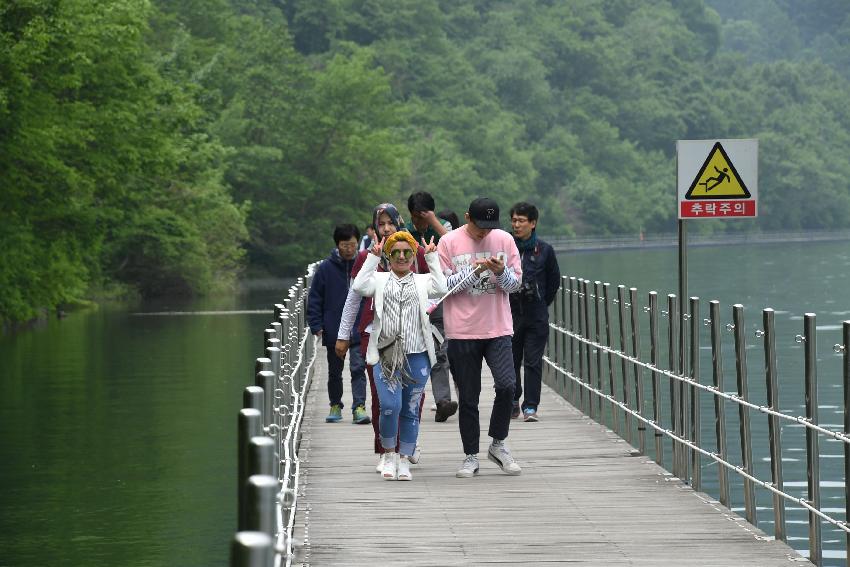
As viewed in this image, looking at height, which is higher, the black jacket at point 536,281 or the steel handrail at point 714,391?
the black jacket at point 536,281

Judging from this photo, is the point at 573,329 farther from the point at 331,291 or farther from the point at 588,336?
the point at 331,291

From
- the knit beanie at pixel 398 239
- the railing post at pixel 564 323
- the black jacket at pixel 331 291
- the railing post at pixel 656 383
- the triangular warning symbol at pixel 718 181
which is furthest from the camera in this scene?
the railing post at pixel 564 323

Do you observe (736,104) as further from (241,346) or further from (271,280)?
(241,346)

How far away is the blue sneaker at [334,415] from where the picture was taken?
15.9m

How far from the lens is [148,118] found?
152 ft

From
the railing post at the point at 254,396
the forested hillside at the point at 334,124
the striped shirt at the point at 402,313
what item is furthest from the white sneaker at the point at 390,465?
the forested hillside at the point at 334,124

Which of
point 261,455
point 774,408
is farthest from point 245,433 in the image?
point 774,408

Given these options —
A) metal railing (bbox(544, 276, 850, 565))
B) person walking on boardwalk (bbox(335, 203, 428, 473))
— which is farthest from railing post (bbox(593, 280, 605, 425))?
person walking on boardwalk (bbox(335, 203, 428, 473))

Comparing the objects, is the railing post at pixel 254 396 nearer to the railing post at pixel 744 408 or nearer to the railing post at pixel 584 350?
the railing post at pixel 744 408

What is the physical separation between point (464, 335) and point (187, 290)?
2020 inches

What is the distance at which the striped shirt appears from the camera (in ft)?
38.3

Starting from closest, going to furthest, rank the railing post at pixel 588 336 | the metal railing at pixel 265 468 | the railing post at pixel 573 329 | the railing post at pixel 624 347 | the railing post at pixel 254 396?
1. the metal railing at pixel 265 468
2. the railing post at pixel 254 396
3. the railing post at pixel 624 347
4. the railing post at pixel 588 336
5. the railing post at pixel 573 329

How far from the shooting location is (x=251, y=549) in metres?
4.86

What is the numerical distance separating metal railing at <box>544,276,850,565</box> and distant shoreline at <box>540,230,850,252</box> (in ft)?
313
